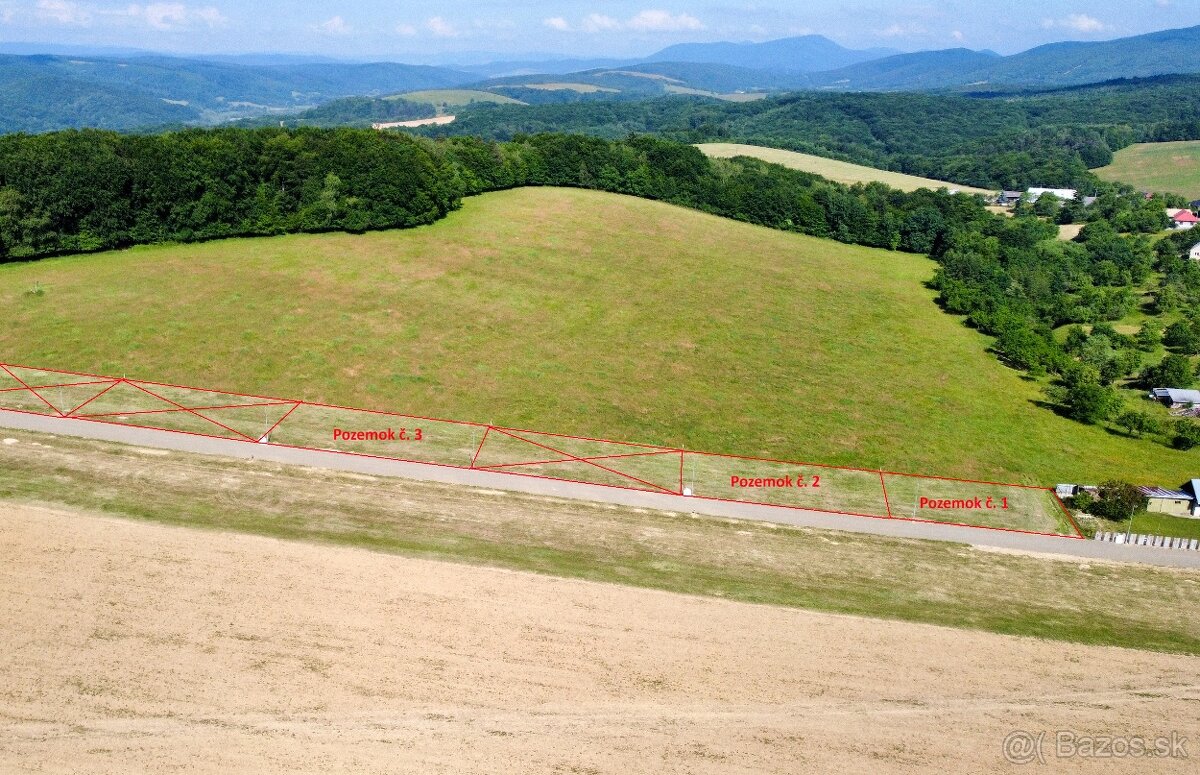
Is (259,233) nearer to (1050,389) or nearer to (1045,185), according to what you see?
(1050,389)

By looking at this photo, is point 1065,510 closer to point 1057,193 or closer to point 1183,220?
point 1183,220

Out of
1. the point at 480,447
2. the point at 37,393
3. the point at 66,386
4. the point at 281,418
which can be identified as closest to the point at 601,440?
the point at 480,447

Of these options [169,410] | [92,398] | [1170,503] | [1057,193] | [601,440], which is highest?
[1057,193]

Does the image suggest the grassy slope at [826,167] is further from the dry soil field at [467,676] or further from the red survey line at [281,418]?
the dry soil field at [467,676]

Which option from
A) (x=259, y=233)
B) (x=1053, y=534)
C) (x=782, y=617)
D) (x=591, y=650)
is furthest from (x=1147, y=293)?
(x=259, y=233)

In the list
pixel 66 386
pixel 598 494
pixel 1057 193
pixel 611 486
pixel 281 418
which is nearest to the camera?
pixel 598 494

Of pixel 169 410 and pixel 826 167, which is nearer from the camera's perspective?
pixel 169 410
